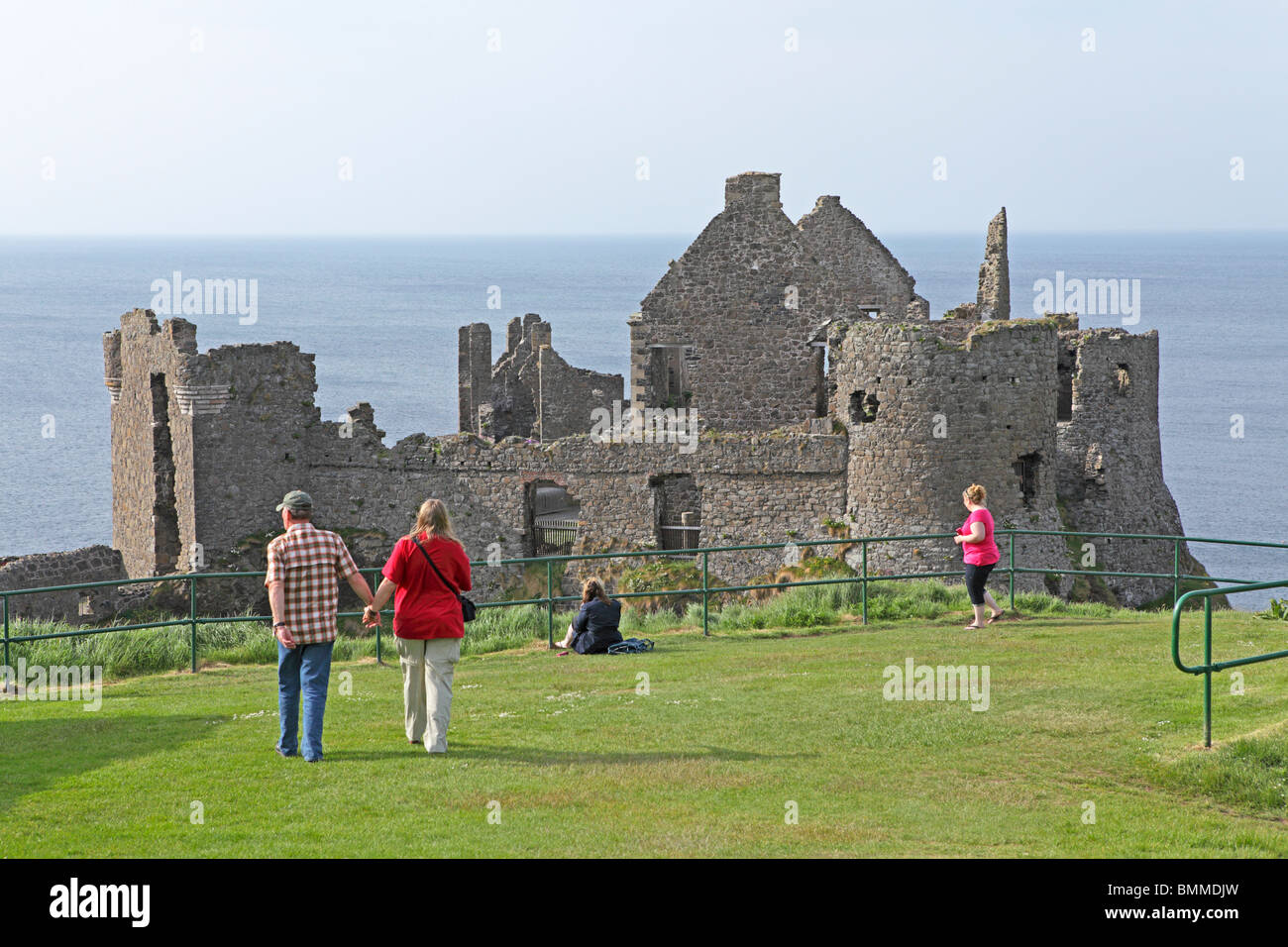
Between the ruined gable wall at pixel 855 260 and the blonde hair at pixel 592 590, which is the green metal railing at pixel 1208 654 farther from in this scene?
the ruined gable wall at pixel 855 260

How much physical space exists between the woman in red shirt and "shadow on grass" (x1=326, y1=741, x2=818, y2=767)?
0.26 metres

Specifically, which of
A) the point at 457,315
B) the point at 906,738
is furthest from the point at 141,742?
the point at 457,315

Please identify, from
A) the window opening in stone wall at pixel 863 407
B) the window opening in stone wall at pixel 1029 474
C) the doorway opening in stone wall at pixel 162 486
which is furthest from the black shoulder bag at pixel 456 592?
the doorway opening in stone wall at pixel 162 486

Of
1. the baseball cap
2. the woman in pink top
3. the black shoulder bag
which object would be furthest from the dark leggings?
the baseball cap

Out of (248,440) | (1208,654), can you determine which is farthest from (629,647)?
(248,440)

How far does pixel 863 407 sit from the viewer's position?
29188mm

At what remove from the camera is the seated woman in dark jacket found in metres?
19.0

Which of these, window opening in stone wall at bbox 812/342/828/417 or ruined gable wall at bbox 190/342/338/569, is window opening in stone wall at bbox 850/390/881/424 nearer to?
window opening in stone wall at bbox 812/342/828/417

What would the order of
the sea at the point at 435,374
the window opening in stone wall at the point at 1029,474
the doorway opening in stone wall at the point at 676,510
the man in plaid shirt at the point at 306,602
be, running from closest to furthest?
the man in plaid shirt at the point at 306,602 < the window opening in stone wall at the point at 1029,474 < the doorway opening in stone wall at the point at 676,510 < the sea at the point at 435,374

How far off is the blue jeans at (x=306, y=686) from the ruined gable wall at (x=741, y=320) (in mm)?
22850

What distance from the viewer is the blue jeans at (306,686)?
13.1 meters

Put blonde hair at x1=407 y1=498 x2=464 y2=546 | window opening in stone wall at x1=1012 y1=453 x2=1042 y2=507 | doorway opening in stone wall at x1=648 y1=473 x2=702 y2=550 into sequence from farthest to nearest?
1. doorway opening in stone wall at x1=648 y1=473 x2=702 y2=550
2. window opening in stone wall at x1=1012 y1=453 x2=1042 y2=507
3. blonde hair at x1=407 y1=498 x2=464 y2=546

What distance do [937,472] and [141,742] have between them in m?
16.8

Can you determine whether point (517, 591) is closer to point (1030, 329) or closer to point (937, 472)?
point (937, 472)
